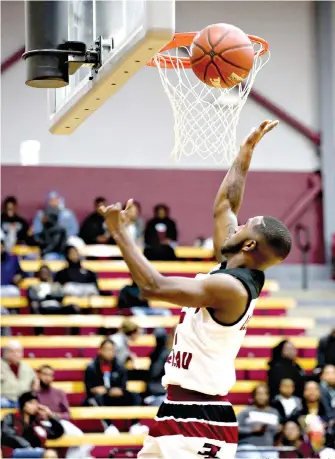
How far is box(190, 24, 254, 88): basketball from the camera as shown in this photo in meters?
5.18

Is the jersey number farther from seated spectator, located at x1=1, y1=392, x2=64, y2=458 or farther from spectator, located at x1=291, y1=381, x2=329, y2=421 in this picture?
spectator, located at x1=291, y1=381, x2=329, y2=421

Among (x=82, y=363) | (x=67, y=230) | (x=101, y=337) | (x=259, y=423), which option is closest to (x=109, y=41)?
(x=259, y=423)

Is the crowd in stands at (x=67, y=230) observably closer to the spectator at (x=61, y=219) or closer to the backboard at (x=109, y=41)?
the spectator at (x=61, y=219)

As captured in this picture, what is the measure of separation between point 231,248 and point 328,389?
19.9ft

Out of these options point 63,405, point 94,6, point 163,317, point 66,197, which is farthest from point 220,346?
point 66,197

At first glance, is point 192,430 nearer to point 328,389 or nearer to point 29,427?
point 29,427

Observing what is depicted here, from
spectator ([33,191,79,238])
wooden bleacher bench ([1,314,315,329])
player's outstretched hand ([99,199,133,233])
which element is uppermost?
spectator ([33,191,79,238])

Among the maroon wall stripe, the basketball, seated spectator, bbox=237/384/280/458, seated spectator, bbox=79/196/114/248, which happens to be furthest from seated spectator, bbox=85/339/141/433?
the basketball

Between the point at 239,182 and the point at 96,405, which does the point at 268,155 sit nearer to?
the point at 96,405

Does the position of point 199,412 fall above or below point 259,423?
above

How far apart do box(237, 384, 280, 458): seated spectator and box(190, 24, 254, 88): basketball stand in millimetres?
4677

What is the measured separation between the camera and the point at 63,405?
9961mm

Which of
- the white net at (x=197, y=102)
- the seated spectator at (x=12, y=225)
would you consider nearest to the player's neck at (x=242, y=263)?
the white net at (x=197, y=102)

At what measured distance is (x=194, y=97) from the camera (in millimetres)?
6316
